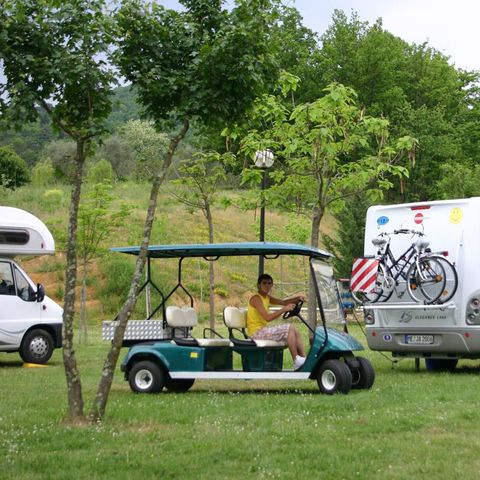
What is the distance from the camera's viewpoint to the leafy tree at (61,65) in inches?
390

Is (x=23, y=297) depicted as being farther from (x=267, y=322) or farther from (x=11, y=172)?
(x=11, y=172)

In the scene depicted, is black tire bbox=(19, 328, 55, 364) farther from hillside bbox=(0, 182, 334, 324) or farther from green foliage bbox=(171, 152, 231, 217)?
hillside bbox=(0, 182, 334, 324)

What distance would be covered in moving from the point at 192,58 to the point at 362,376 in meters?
5.04

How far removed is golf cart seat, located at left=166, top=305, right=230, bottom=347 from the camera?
13.2 meters

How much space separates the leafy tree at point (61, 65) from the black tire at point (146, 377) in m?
3.15

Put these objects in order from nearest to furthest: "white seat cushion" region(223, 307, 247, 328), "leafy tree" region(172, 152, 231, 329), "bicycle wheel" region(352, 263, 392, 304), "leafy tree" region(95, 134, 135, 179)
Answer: "white seat cushion" region(223, 307, 247, 328)
"bicycle wheel" region(352, 263, 392, 304)
"leafy tree" region(172, 152, 231, 329)
"leafy tree" region(95, 134, 135, 179)

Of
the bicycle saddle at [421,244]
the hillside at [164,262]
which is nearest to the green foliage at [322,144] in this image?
the bicycle saddle at [421,244]

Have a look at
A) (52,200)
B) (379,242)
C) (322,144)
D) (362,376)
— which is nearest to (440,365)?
(379,242)

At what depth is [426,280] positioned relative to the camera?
15.4 metres

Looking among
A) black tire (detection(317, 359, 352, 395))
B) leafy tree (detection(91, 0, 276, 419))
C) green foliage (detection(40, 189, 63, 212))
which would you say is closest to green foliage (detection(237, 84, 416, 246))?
black tire (detection(317, 359, 352, 395))

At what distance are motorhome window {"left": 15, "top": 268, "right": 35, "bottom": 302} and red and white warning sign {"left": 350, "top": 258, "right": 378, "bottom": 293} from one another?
21.2 ft

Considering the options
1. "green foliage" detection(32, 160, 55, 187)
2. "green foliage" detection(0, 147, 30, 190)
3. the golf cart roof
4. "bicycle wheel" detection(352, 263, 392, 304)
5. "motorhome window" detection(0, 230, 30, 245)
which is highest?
"green foliage" detection(32, 160, 55, 187)

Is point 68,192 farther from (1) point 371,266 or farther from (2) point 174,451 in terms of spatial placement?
(2) point 174,451

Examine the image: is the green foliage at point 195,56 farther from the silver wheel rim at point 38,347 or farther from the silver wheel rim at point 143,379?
the silver wheel rim at point 38,347
